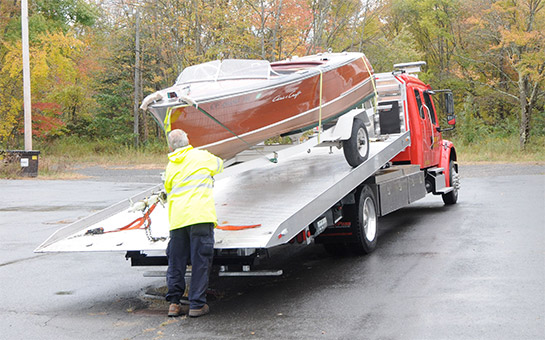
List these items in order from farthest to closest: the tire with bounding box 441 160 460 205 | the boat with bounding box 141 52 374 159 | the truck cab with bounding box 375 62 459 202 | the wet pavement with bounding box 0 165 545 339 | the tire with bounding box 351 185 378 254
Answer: the tire with bounding box 441 160 460 205 < the truck cab with bounding box 375 62 459 202 < the tire with bounding box 351 185 378 254 < the boat with bounding box 141 52 374 159 < the wet pavement with bounding box 0 165 545 339

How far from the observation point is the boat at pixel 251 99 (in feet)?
24.7

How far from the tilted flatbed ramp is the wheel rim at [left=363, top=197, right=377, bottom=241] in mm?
435

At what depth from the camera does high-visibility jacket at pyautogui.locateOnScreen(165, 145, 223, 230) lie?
605cm

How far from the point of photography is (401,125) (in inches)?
445

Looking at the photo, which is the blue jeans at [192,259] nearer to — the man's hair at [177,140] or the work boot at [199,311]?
the work boot at [199,311]

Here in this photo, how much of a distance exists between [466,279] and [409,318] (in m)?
1.66

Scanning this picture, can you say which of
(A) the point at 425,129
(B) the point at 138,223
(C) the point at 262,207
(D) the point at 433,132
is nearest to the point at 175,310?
(B) the point at 138,223

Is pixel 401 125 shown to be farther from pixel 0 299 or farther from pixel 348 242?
pixel 0 299

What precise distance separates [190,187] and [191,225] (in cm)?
38

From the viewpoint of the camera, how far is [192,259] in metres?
6.08

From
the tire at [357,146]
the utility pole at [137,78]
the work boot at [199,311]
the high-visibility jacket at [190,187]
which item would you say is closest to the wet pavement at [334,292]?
the work boot at [199,311]

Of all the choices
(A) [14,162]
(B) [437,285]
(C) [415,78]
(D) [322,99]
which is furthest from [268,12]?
(B) [437,285]

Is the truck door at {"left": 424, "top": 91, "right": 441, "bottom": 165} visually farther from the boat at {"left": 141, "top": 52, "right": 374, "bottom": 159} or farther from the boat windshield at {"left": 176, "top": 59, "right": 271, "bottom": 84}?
the boat windshield at {"left": 176, "top": 59, "right": 271, "bottom": 84}

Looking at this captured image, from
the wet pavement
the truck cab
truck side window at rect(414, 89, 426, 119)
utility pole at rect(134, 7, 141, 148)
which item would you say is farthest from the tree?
the wet pavement
